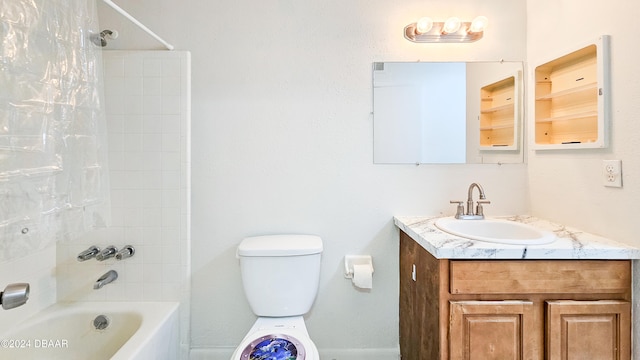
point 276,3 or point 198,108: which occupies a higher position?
point 276,3

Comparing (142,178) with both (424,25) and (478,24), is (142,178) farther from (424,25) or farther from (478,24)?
(478,24)

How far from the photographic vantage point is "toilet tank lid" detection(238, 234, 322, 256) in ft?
5.28

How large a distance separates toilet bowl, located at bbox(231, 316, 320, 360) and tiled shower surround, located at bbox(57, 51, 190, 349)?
65cm

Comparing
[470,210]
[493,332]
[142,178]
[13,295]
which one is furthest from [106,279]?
[470,210]

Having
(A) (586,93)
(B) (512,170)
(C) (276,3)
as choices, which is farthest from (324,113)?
(A) (586,93)

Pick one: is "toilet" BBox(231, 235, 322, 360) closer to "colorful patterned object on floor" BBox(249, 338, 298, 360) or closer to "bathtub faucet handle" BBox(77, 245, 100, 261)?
"colorful patterned object on floor" BBox(249, 338, 298, 360)

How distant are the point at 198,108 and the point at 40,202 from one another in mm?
880

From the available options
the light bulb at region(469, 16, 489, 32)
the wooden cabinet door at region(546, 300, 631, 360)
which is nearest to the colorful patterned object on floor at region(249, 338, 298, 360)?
the wooden cabinet door at region(546, 300, 631, 360)

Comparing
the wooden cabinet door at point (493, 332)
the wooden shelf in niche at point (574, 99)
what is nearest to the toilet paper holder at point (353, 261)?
the wooden cabinet door at point (493, 332)

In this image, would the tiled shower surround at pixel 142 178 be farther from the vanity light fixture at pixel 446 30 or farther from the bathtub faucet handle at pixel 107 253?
the vanity light fixture at pixel 446 30

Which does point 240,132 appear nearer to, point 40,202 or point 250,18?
point 250,18

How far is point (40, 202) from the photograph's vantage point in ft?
3.62

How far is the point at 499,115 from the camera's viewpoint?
1.85 meters

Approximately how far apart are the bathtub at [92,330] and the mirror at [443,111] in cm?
137
